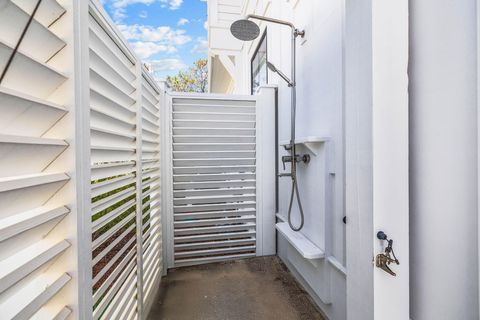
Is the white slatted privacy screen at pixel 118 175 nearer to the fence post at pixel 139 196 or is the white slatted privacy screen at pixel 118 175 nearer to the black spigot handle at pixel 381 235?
the fence post at pixel 139 196

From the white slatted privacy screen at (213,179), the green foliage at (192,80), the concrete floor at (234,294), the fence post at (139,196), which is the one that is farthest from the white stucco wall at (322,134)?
the green foliage at (192,80)

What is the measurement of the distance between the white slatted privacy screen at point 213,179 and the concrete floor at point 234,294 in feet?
0.67

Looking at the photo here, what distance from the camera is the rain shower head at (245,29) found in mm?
2071

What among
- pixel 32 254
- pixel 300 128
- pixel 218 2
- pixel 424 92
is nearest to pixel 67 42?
pixel 32 254

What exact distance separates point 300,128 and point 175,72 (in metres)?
10.7

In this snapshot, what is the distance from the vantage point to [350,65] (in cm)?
90

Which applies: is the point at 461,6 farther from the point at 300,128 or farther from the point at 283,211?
the point at 283,211

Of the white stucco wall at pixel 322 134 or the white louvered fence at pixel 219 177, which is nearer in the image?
the white stucco wall at pixel 322 134

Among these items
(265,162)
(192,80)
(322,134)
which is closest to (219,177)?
(265,162)

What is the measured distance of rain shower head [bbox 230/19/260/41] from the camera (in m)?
2.07

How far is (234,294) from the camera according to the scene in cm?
200

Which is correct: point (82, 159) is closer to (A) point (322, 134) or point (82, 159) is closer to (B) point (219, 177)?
(A) point (322, 134)

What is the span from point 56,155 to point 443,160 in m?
1.18

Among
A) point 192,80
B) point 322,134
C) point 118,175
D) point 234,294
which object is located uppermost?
point 192,80
